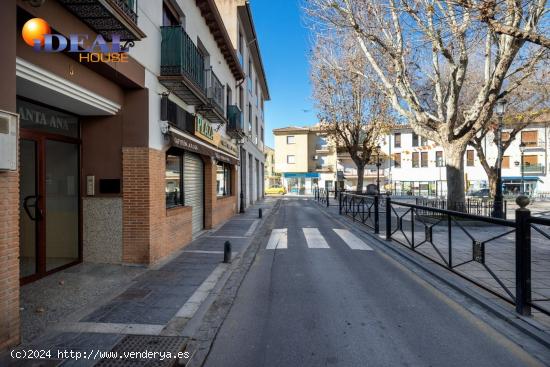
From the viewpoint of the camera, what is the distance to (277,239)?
1012 centimetres

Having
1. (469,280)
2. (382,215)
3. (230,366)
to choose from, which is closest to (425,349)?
(230,366)

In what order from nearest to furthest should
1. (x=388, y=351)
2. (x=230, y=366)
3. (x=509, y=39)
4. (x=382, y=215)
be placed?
(x=230, y=366)
(x=388, y=351)
(x=509, y=39)
(x=382, y=215)

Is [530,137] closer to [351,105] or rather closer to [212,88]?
[351,105]

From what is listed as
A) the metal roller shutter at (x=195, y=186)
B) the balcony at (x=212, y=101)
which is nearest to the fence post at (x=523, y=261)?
the balcony at (x=212, y=101)

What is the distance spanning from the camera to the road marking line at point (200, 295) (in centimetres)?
428

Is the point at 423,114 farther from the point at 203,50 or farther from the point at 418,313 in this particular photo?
the point at 418,313

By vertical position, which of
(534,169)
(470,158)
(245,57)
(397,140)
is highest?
(245,57)

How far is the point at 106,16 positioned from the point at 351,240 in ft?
26.1

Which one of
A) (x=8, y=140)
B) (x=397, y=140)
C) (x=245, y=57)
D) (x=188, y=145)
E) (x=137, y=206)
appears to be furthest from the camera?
(x=397, y=140)

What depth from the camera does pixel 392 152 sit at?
157 ft

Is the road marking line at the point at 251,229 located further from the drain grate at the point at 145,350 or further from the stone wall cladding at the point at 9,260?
the stone wall cladding at the point at 9,260

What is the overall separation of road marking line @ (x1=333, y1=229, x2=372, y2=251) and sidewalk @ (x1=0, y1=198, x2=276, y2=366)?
3.47m

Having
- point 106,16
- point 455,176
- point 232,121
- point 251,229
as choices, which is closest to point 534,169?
point 455,176

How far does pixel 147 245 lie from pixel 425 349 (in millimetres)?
5078
